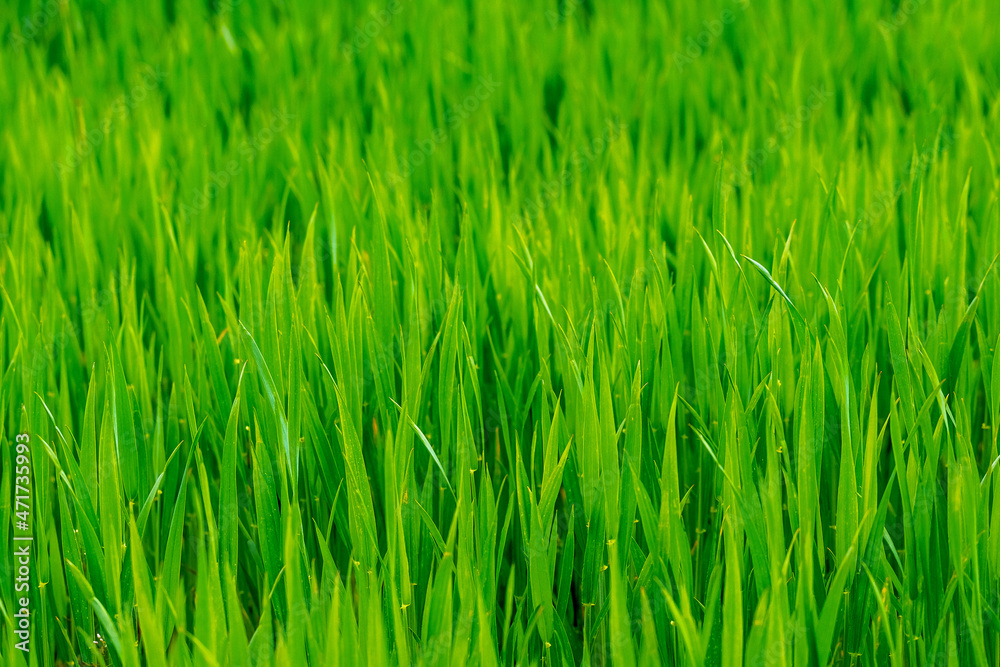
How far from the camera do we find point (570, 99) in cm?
191

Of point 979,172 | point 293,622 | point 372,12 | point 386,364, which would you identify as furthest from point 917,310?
point 372,12

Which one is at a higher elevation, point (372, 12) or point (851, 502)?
point (372, 12)

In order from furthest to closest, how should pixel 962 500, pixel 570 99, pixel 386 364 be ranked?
pixel 570 99, pixel 386 364, pixel 962 500

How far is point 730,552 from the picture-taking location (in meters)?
0.75

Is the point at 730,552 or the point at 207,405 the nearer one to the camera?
the point at 730,552

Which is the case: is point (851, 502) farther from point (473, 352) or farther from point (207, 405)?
point (207, 405)

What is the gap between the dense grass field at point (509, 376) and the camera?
828mm

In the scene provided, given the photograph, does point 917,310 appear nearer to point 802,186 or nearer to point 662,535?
point 802,186

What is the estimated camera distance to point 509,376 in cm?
117

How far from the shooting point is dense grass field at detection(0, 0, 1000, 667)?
0.83 meters

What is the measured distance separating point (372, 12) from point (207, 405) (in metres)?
1.56

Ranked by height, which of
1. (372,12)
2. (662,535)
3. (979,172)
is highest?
(372,12)

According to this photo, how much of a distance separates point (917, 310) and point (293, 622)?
858mm

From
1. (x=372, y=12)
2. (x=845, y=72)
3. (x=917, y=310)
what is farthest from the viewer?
(x=372, y=12)
